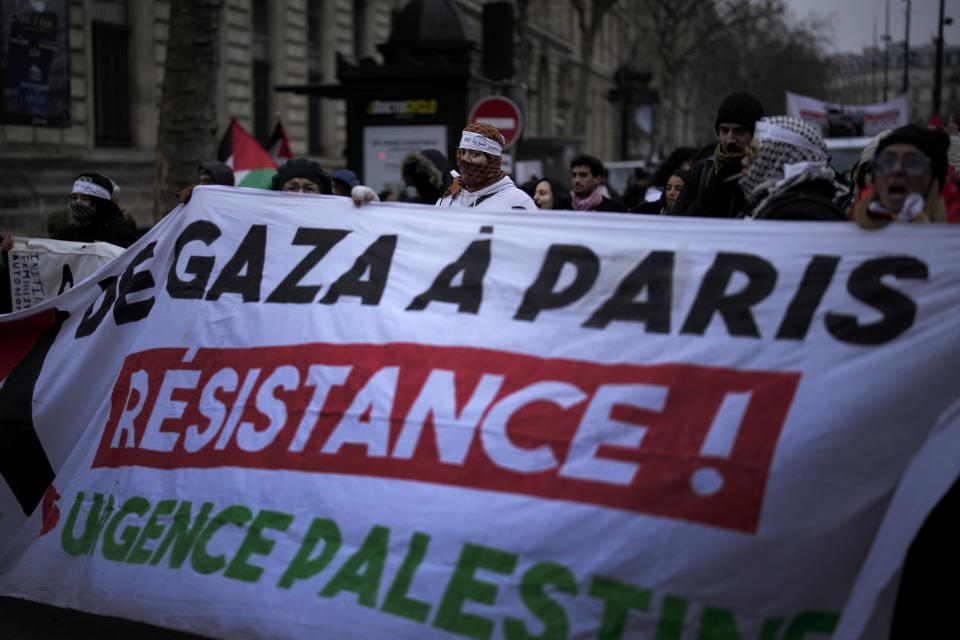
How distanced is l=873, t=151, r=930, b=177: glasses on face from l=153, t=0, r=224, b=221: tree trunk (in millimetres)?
9677

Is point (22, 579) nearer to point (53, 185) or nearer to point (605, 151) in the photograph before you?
point (53, 185)

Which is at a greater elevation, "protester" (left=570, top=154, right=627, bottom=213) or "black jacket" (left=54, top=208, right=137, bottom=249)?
"protester" (left=570, top=154, right=627, bottom=213)

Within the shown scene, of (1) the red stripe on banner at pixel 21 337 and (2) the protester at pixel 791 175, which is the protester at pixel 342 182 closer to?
(1) the red stripe on banner at pixel 21 337

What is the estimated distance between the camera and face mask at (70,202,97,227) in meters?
6.89

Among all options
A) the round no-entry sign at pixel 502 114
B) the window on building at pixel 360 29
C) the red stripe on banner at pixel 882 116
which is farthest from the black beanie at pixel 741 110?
the window on building at pixel 360 29

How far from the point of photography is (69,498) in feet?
14.0

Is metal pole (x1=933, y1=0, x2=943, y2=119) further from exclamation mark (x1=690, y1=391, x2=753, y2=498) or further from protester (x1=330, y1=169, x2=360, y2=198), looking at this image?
exclamation mark (x1=690, y1=391, x2=753, y2=498)

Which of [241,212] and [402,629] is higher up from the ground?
[241,212]

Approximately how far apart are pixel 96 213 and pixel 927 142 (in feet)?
16.5

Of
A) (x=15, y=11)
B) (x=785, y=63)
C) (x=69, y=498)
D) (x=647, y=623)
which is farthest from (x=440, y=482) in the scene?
(x=785, y=63)

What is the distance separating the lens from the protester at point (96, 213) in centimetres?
687

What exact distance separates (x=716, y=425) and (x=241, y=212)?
219 cm

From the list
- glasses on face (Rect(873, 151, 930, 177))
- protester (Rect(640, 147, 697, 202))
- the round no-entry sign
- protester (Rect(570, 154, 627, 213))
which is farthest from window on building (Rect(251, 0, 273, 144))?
glasses on face (Rect(873, 151, 930, 177))

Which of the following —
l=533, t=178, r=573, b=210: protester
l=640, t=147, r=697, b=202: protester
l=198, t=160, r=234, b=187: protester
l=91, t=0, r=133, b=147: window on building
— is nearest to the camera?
l=640, t=147, r=697, b=202: protester
